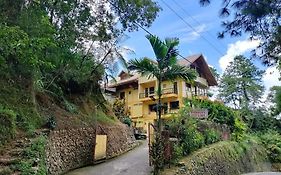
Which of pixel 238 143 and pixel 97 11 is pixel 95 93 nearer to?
pixel 97 11

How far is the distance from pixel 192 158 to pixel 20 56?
7.08 meters

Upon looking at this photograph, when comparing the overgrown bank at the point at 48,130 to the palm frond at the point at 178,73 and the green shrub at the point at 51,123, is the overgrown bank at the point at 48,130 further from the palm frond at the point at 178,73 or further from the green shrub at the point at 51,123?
the palm frond at the point at 178,73

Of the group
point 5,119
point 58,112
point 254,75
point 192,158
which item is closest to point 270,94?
point 254,75

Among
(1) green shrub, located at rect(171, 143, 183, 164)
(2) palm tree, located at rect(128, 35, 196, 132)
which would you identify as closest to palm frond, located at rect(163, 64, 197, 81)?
(2) palm tree, located at rect(128, 35, 196, 132)

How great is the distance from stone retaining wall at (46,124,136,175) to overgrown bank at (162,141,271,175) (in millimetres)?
3396

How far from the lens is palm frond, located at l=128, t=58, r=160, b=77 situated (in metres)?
11.5

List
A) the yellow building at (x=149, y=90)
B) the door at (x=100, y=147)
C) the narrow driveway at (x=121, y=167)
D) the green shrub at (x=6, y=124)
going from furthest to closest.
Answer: the yellow building at (x=149, y=90) < the door at (x=100, y=147) < the narrow driveway at (x=121, y=167) < the green shrub at (x=6, y=124)

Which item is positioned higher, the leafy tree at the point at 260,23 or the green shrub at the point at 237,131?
the leafy tree at the point at 260,23

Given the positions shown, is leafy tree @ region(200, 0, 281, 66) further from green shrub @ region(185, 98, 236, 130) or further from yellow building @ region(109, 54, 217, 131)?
yellow building @ region(109, 54, 217, 131)

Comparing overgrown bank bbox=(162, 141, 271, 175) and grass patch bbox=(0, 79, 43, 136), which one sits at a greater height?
grass patch bbox=(0, 79, 43, 136)

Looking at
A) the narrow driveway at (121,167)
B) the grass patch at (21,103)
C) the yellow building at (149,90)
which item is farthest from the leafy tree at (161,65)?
the yellow building at (149,90)

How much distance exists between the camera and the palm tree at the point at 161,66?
11555 mm

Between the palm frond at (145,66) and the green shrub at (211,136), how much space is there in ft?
15.6

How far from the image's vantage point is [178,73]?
456 inches
